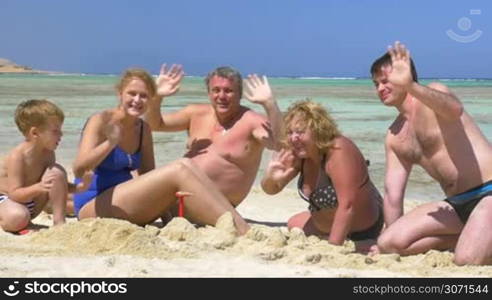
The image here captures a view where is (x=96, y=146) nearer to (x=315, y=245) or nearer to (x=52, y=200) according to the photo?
(x=52, y=200)

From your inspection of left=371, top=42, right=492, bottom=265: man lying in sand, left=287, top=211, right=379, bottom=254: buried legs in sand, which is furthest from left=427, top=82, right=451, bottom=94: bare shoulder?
left=287, top=211, right=379, bottom=254: buried legs in sand

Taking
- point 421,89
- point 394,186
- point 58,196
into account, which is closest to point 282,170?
point 394,186

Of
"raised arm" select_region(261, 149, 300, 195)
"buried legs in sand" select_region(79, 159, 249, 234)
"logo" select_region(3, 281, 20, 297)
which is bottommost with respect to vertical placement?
"logo" select_region(3, 281, 20, 297)

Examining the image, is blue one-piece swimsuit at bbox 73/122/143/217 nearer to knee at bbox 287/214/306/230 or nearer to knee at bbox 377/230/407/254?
knee at bbox 287/214/306/230

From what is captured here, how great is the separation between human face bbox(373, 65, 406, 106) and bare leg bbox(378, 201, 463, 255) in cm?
77

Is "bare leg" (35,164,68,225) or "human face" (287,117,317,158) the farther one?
"bare leg" (35,164,68,225)

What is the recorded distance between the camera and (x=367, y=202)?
5.15 meters

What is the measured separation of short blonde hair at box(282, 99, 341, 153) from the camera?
194 inches

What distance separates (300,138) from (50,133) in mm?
1879

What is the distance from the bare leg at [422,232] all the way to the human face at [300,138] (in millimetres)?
760

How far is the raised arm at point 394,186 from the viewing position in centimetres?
499

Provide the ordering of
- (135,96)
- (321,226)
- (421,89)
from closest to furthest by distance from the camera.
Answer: (421,89) → (321,226) → (135,96)

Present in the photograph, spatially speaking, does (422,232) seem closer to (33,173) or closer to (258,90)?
(258,90)

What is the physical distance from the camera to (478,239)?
452 cm
